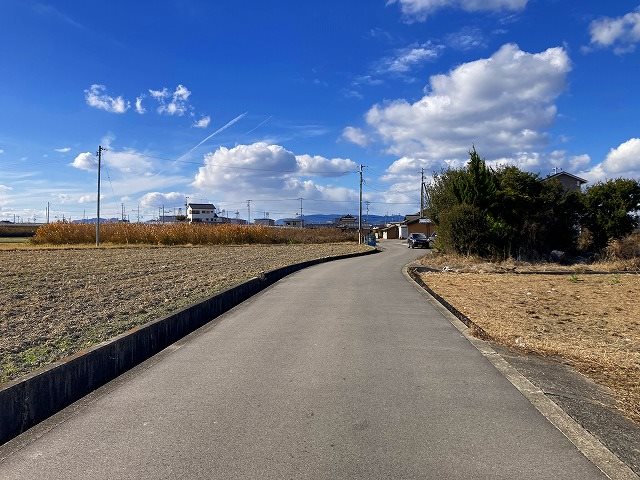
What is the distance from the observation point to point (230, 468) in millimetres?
4180

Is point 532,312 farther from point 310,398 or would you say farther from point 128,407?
point 128,407

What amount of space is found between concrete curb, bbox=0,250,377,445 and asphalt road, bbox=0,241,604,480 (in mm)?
184

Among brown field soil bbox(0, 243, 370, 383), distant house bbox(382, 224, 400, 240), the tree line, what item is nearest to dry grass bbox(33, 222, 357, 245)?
the tree line

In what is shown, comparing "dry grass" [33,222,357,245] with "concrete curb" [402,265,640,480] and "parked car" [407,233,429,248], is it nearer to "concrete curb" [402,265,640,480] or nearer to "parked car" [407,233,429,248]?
"parked car" [407,233,429,248]

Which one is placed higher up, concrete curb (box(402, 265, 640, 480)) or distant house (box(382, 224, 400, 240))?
distant house (box(382, 224, 400, 240))

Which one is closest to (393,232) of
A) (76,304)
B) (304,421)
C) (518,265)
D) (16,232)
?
(16,232)

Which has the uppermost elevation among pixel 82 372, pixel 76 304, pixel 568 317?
pixel 76 304

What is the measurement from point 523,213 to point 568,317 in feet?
64.9

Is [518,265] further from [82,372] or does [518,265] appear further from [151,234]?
[151,234]

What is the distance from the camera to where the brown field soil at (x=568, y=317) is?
7.51 metres

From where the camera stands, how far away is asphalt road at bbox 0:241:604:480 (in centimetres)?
421

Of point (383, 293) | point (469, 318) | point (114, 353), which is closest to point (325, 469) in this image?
point (114, 353)

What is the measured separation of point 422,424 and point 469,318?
A: 22.3 ft

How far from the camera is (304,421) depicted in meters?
5.21
